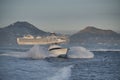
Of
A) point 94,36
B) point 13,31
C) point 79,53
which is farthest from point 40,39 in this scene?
point 79,53

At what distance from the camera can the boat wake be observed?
17.5 feet

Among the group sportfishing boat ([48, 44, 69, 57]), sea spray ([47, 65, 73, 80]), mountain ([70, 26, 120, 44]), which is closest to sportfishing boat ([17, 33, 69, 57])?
sportfishing boat ([48, 44, 69, 57])

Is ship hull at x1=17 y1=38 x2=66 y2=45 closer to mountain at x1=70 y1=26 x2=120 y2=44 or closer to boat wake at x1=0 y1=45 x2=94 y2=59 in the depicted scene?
boat wake at x1=0 y1=45 x2=94 y2=59

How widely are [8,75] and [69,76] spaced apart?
0.64 metres

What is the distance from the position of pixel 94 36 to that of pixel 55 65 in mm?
664

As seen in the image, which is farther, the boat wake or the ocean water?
the boat wake

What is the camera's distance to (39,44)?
530 centimetres

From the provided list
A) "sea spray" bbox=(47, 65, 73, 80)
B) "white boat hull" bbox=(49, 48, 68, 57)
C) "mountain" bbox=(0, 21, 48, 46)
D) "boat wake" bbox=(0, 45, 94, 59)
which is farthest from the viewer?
"white boat hull" bbox=(49, 48, 68, 57)

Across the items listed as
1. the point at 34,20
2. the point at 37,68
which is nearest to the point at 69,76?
the point at 37,68

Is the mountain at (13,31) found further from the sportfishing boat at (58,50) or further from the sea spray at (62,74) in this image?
the sea spray at (62,74)

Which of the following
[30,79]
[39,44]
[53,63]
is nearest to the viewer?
[30,79]

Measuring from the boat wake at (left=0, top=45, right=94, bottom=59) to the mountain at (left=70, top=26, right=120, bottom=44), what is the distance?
0.11 metres

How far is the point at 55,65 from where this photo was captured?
5641mm

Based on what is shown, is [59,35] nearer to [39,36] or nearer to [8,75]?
[39,36]
